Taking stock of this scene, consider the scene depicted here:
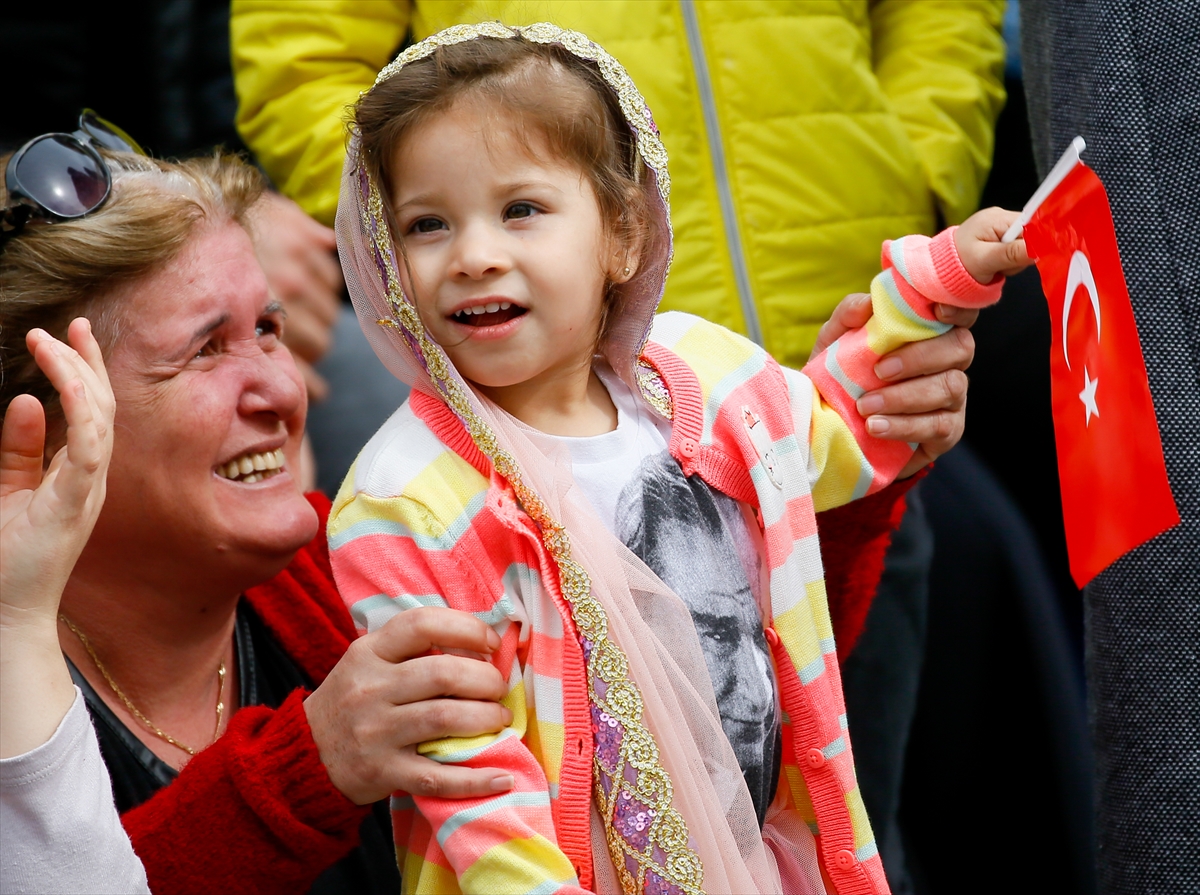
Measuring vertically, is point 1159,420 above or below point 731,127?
below

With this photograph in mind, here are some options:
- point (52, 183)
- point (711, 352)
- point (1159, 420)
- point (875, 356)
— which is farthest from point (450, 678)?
point (1159, 420)

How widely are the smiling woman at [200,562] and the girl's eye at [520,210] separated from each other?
42 centimetres

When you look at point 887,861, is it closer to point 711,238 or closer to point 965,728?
point 965,728

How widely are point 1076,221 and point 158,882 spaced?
1157 mm

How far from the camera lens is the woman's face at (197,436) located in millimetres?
1632

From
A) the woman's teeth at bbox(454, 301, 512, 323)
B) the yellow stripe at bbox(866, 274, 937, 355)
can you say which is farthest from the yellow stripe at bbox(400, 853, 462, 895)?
the yellow stripe at bbox(866, 274, 937, 355)

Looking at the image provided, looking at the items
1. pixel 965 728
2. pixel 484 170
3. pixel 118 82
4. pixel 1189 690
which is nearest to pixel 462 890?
pixel 484 170

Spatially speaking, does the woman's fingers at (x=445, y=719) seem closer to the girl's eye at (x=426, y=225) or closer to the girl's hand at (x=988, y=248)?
the girl's eye at (x=426, y=225)

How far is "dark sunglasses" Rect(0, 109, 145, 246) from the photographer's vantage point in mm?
1597

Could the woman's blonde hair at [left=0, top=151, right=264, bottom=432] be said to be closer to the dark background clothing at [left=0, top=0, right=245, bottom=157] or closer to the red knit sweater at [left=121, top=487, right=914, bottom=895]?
the red knit sweater at [left=121, top=487, right=914, bottom=895]

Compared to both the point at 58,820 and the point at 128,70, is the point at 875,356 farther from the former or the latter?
the point at 128,70

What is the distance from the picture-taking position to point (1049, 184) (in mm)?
1294

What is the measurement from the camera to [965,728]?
245 cm

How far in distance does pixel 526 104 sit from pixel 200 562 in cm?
74
